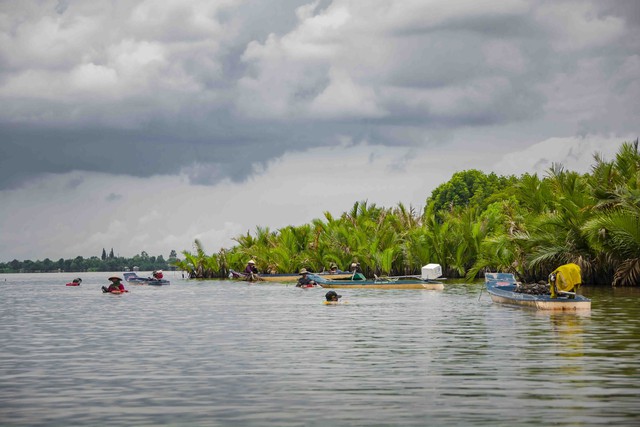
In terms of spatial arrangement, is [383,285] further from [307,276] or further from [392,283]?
[307,276]

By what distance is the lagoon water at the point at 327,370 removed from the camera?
41.5 feet

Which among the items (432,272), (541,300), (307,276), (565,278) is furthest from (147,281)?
(565,278)

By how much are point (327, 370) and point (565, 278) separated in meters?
17.6

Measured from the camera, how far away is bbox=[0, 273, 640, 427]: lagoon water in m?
12.7

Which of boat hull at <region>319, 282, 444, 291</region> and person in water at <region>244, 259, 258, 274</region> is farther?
person in water at <region>244, 259, 258, 274</region>

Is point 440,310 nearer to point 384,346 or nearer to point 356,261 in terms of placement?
point 384,346

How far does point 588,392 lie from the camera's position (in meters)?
14.1

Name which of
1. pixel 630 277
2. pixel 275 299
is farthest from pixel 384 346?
pixel 630 277

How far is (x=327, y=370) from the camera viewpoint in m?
17.3

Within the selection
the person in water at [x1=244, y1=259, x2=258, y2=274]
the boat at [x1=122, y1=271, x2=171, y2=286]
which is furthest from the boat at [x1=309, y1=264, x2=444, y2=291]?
the boat at [x1=122, y1=271, x2=171, y2=286]

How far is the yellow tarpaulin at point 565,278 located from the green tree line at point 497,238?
13.6 metres

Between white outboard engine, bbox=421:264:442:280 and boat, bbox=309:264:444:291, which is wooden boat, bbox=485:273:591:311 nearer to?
boat, bbox=309:264:444:291

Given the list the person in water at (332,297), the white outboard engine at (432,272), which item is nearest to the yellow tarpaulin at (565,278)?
the person in water at (332,297)

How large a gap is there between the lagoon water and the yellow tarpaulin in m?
1.22
